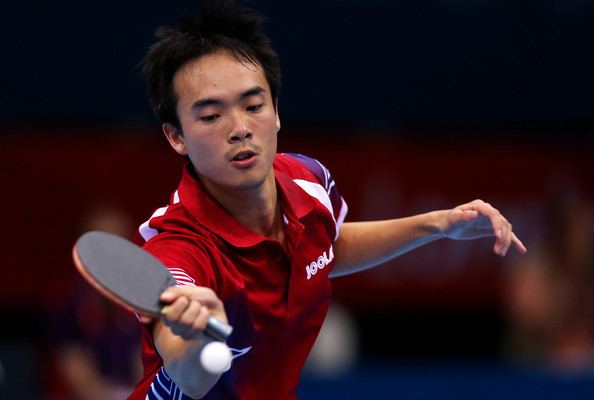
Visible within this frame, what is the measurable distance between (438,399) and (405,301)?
2.31m

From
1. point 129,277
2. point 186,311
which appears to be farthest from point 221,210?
point 186,311

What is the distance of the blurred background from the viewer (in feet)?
25.2

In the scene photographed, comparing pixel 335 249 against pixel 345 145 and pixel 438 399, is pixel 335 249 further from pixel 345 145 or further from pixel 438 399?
pixel 345 145

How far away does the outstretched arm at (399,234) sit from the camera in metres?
4.24

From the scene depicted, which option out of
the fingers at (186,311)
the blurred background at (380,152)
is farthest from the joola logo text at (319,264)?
the blurred background at (380,152)

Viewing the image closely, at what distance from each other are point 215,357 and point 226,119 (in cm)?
104

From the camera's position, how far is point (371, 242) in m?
4.57

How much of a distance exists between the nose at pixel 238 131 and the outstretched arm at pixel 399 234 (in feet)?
3.09

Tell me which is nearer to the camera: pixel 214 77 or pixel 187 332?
pixel 187 332

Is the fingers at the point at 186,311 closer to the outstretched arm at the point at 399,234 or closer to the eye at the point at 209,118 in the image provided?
the eye at the point at 209,118

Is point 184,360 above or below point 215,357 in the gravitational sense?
below

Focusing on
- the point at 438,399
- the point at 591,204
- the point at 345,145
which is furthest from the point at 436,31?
the point at 438,399

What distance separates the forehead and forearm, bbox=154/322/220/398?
87 cm

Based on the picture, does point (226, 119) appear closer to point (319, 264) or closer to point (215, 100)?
point (215, 100)
